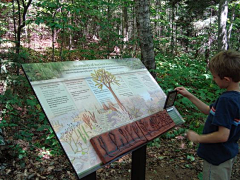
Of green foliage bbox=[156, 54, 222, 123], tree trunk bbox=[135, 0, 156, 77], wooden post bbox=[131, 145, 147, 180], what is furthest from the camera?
green foliage bbox=[156, 54, 222, 123]

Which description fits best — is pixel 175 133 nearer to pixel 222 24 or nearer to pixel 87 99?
pixel 87 99

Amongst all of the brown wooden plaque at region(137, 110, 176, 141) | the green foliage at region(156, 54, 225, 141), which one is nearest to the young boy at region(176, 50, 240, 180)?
the brown wooden plaque at region(137, 110, 176, 141)

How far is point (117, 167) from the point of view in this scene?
129 inches

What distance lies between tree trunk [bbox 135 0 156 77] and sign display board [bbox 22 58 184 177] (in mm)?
2147

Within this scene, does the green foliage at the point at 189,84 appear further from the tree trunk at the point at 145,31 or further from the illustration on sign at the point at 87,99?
the illustration on sign at the point at 87,99

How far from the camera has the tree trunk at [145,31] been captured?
14.1 feet

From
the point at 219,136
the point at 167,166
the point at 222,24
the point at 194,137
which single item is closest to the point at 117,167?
the point at 167,166

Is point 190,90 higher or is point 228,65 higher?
point 228,65

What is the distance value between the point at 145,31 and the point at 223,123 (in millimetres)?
3304

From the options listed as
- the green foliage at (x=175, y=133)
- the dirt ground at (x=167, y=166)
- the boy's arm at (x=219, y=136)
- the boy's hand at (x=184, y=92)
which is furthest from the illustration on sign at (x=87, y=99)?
the green foliage at (x=175, y=133)

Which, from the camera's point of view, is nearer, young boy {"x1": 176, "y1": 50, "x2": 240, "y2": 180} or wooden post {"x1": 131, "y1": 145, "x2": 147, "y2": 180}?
young boy {"x1": 176, "y1": 50, "x2": 240, "y2": 180}

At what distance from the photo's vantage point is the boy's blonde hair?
1554mm

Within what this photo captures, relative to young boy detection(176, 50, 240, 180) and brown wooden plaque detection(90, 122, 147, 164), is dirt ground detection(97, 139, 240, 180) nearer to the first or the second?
young boy detection(176, 50, 240, 180)

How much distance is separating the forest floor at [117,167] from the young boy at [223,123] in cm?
114
